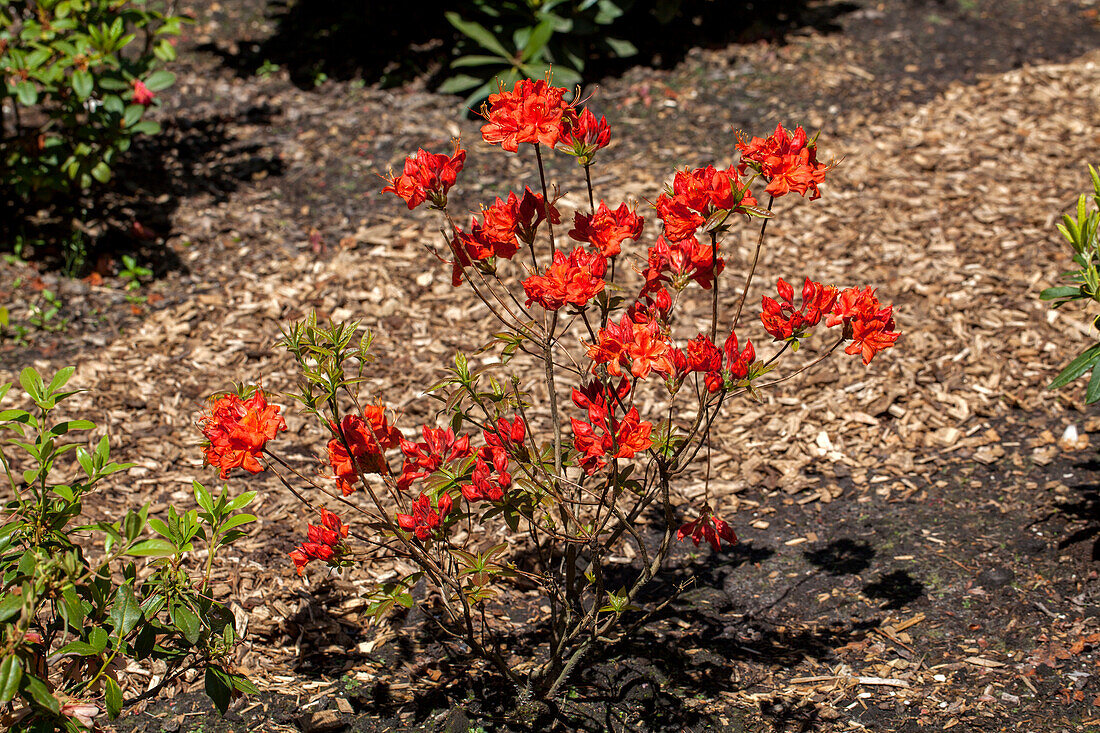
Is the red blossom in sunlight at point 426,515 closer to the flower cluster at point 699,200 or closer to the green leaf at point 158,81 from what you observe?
the flower cluster at point 699,200

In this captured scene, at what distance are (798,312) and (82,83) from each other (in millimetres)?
3627

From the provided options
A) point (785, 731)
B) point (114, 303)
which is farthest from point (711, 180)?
point (114, 303)

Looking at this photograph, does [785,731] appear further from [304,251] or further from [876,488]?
[304,251]

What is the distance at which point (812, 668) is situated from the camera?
8.35 ft

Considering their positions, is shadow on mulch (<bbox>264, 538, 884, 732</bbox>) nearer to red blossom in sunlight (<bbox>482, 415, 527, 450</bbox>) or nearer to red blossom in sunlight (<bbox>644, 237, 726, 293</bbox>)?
red blossom in sunlight (<bbox>482, 415, 527, 450</bbox>)

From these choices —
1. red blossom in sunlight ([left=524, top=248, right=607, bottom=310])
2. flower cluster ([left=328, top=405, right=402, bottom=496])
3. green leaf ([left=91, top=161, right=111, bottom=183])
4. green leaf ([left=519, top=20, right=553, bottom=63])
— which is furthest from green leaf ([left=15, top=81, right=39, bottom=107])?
red blossom in sunlight ([left=524, top=248, right=607, bottom=310])

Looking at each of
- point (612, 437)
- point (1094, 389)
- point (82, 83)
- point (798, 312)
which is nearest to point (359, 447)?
point (612, 437)

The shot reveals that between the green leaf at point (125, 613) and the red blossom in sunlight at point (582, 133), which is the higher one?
the red blossom in sunlight at point (582, 133)

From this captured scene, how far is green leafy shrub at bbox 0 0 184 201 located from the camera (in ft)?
13.0

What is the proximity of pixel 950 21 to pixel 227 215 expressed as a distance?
5.41 metres

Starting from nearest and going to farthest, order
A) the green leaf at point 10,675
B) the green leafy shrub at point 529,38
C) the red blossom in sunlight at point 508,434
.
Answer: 1. the green leaf at point 10,675
2. the red blossom in sunlight at point 508,434
3. the green leafy shrub at point 529,38

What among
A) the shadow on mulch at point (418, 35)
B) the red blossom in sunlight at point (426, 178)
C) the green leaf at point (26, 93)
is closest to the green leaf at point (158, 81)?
the green leaf at point (26, 93)

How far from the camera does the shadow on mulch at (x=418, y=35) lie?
6.07 m

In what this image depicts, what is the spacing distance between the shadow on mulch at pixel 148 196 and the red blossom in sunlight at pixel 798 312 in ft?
11.8
